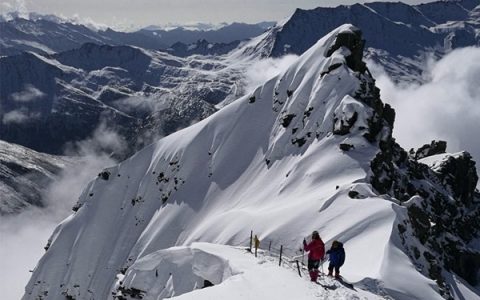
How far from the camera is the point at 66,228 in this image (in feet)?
380

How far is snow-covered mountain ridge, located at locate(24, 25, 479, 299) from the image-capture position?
4481 centimetres

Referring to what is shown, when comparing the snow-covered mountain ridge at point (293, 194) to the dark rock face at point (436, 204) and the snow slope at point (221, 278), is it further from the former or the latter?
the snow slope at point (221, 278)

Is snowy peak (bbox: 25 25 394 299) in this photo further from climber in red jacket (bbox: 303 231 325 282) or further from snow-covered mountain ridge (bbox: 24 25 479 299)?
climber in red jacket (bbox: 303 231 325 282)

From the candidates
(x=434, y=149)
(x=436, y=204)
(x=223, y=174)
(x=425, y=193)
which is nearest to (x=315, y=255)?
(x=425, y=193)

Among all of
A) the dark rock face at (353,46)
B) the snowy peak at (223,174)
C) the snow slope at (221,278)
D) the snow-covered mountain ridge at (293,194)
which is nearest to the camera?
the snow slope at (221,278)

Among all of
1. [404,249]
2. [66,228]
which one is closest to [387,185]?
[404,249]

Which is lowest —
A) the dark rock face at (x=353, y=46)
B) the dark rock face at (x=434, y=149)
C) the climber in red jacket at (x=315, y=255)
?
the climber in red jacket at (x=315, y=255)

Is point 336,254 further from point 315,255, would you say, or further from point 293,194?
point 293,194

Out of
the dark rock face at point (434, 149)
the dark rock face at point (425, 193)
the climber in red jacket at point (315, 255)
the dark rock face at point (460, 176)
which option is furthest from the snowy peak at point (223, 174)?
the dark rock face at point (434, 149)

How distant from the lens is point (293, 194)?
226 feet

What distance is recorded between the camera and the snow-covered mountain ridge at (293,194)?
147 feet

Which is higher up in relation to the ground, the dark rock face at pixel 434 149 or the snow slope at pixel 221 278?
the dark rock face at pixel 434 149

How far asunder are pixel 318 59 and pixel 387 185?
34.9 metres

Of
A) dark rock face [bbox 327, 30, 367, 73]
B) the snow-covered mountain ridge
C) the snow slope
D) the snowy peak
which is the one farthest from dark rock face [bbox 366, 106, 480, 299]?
the snow slope
